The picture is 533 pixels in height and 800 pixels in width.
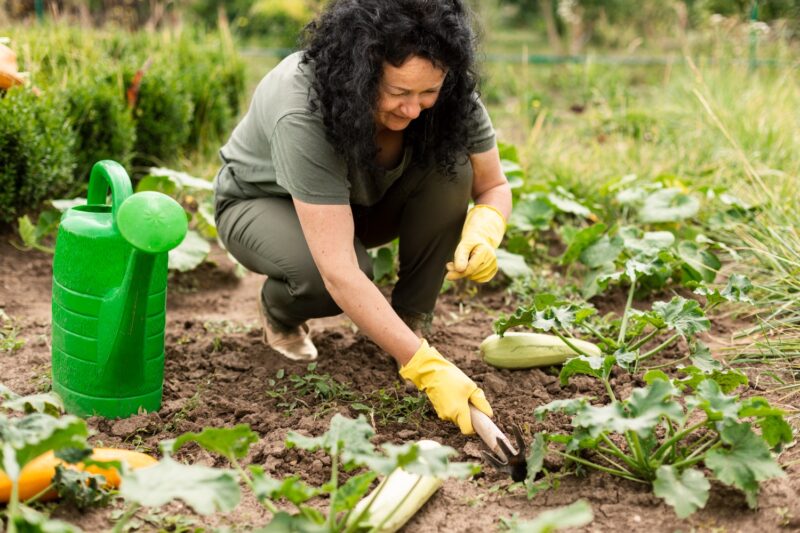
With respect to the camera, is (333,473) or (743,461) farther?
(743,461)

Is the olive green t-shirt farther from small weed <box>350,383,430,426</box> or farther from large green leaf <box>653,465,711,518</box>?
large green leaf <box>653,465,711,518</box>

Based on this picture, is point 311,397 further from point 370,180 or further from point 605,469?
point 605,469

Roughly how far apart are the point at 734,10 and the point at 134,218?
7.86 meters

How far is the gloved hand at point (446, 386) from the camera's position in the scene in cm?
227

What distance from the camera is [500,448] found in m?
2.15

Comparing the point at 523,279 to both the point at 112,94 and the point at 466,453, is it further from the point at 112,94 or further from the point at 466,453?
the point at 112,94

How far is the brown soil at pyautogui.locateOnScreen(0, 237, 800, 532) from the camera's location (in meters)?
1.95

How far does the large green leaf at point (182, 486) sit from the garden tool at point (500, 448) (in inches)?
30.2

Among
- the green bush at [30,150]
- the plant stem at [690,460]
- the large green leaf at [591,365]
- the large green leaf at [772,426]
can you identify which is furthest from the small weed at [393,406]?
the green bush at [30,150]

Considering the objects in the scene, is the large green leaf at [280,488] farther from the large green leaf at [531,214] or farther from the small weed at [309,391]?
the large green leaf at [531,214]

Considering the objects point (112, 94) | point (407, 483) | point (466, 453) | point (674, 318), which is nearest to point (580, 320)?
point (674, 318)

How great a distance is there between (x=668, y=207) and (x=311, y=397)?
1820mm

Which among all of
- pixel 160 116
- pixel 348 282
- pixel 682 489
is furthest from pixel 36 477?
pixel 160 116

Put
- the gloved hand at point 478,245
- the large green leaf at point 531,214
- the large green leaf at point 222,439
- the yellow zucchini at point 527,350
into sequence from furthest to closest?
the large green leaf at point 531,214 → the yellow zucchini at point 527,350 → the gloved hand at point 478,245 → the large green leaf at point 222,439
